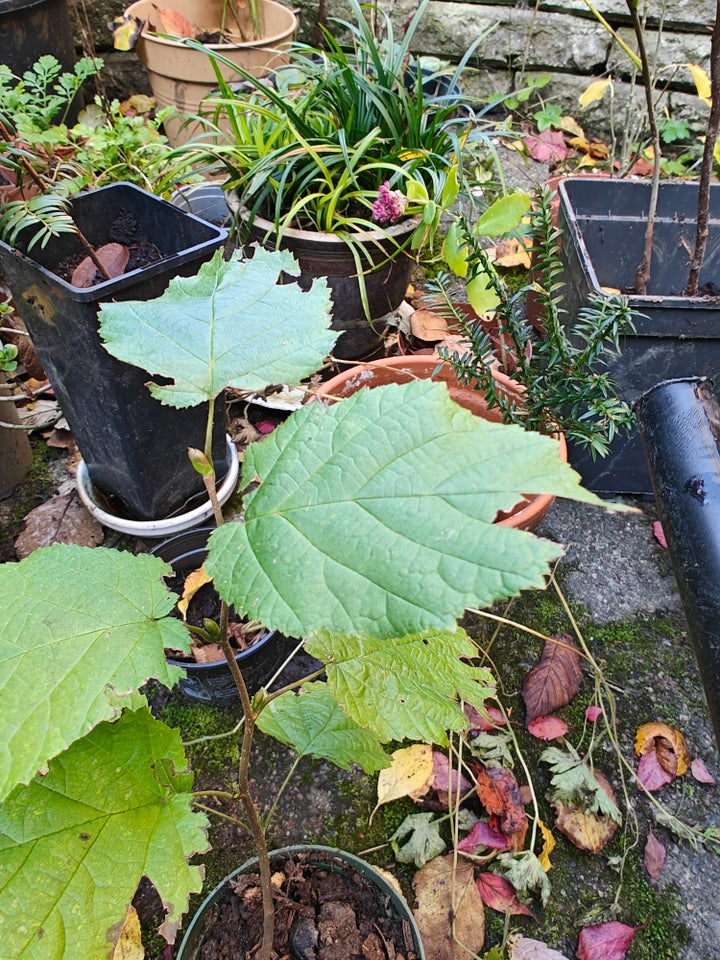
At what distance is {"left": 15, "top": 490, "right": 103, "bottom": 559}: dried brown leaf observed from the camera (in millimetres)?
1819

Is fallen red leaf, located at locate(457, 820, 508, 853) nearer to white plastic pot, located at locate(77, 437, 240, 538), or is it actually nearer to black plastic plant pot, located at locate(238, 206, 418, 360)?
white plastic pot, located at locate(77, 437, 240, 538)

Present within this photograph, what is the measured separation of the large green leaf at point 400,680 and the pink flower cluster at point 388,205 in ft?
4.42

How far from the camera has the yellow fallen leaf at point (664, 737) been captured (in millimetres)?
1495

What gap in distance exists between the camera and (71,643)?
2.16 feet

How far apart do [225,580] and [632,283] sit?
1960 millimetres

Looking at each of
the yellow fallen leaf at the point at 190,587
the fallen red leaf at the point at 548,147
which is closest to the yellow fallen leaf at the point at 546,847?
the yellow fallen leaf at the point at 190,587

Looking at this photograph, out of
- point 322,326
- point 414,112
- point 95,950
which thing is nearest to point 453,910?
point 95,950

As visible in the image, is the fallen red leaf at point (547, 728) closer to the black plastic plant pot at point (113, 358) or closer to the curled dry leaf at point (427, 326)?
the black plastic plant pot at point (113, 358)

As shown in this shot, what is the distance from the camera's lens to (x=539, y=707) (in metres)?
1.54

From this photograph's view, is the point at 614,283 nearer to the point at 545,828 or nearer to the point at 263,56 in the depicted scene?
the point at 545,828

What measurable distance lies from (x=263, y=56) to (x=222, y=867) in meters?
3.04

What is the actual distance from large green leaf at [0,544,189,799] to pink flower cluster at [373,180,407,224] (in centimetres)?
142

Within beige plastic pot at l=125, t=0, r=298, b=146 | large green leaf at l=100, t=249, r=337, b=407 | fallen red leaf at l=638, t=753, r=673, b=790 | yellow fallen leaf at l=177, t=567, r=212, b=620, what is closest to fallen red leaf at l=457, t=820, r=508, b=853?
fallen red leaf at l=638, t=753, r=673, b=790

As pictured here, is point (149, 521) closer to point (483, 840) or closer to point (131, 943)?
point (131, 943)
